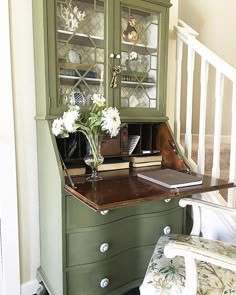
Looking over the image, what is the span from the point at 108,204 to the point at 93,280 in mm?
520

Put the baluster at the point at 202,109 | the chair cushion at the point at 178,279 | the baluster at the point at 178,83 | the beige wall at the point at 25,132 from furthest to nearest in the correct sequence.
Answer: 1. the baluster at the point at 178,83
2. the baluster at the point at 202,109
3. the beige wall at the point at 25,132
4. the chair cushion at the point at 178,279

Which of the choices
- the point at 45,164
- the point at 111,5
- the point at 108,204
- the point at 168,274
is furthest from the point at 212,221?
the point at 111,5

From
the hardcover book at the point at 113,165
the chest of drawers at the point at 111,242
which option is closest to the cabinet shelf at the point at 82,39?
the hardcover book at the point at 113,165

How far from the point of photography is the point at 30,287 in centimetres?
152

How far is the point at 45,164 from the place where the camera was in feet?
4.40

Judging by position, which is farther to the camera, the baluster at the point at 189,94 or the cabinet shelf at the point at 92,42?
the baluster at the point at 189,94

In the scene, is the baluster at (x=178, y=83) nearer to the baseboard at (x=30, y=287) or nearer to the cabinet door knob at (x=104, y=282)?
the cabinet door knob at (x=104, y=282)

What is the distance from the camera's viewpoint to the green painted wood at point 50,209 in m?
1.18

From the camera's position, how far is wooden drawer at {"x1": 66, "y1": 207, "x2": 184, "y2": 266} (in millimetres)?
1187

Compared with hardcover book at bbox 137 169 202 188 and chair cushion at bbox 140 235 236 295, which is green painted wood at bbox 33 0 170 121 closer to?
hardcover book at bbox 137 169 202 188

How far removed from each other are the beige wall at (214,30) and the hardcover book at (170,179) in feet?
4.69

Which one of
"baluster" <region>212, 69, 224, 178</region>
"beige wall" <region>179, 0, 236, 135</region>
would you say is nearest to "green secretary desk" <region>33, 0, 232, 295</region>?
"baluster" <region>212, 69, 224, 178</region>

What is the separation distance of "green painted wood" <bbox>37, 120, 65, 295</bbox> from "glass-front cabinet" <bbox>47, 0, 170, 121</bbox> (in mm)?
195

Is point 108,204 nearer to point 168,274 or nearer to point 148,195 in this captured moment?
point 148,195
